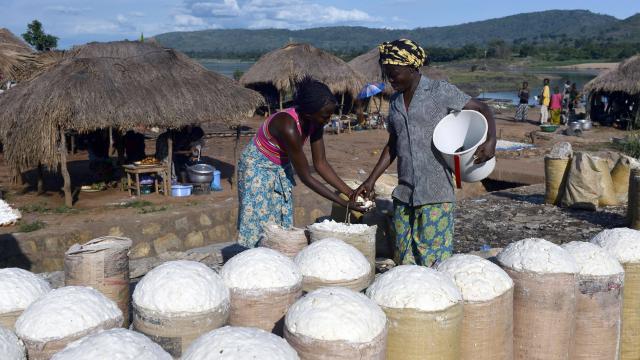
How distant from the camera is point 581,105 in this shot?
22.7m

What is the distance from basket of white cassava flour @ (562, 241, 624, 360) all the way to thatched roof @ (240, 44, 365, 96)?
15481 millimetres

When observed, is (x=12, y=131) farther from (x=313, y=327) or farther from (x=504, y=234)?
(x=313, y=327)

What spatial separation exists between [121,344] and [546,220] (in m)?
5.30

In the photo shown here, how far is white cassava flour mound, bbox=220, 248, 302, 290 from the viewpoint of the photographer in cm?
195

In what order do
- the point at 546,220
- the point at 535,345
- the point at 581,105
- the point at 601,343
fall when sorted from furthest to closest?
the point at 581,105 → the point at 546,220 → the point at 601,343 → the point at 535,345

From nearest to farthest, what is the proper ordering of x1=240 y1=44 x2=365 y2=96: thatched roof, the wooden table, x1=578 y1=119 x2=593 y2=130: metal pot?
1. the wooden table
2. x1=578 y1=119 x2=593 y2=130: metal pot
3. x1=240 y1=44 x2=365 y2=96: thatched roof

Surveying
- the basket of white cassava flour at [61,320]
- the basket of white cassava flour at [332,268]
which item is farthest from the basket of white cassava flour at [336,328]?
the basket of white cassava flour at [61,320]

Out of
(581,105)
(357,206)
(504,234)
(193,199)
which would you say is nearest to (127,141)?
(193,199)

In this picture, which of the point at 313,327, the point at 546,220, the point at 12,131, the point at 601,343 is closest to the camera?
the point at 313,327

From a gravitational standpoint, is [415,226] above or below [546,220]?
above

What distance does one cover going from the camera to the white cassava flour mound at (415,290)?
6.03ft

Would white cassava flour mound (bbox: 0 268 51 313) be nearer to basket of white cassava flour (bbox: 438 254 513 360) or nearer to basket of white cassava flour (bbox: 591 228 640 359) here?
basket of white cassava flour (bbox: 438 254 513 360)

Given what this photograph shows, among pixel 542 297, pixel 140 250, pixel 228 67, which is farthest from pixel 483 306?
pixel 228 67

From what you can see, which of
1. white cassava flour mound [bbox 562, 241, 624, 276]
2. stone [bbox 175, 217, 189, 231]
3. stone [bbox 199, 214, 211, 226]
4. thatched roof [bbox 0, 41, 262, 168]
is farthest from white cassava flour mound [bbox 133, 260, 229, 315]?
thatched roof [bbox 0, 41, 262, 168]
